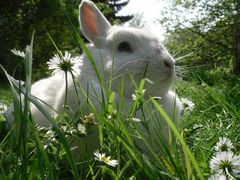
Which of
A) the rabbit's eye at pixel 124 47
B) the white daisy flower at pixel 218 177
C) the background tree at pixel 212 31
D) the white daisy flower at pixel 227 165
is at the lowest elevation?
the background tree at pixel 212 31

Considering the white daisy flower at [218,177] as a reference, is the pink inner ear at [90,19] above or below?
above

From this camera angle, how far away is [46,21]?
542 inches

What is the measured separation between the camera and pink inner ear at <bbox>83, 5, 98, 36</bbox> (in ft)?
9.17

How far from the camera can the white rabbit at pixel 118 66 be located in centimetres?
235

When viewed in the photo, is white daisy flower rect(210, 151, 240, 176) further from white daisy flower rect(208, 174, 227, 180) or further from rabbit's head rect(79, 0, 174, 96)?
rabbit's head rect(79, 0, 174, 96)

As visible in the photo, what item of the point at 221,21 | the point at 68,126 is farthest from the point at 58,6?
the point at 68,126

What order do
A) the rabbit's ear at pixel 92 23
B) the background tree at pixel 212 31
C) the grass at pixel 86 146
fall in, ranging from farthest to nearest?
the background tree at pixel 212 31 → the rabbit's ear at pixel 92 23 → the grass at pixel 86 146

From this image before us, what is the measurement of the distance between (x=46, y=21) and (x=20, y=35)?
989mm

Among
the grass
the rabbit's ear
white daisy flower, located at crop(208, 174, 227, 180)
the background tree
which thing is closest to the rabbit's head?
the rabbit's ear

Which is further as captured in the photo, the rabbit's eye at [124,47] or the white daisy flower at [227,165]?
the rabbit's eye at [124,47]

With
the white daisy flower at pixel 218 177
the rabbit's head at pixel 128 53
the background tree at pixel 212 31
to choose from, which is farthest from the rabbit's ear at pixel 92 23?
the background tree at pixel 212 31

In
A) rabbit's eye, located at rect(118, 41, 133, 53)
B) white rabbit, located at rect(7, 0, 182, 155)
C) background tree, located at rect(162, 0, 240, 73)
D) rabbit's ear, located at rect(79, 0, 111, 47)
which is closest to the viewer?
white rabbit, located at rect(7, 0, 182, 155)

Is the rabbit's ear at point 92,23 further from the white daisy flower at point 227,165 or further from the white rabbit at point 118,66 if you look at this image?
the white daisy flower at point 227,165

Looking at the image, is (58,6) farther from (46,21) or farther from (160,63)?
(160,63)
